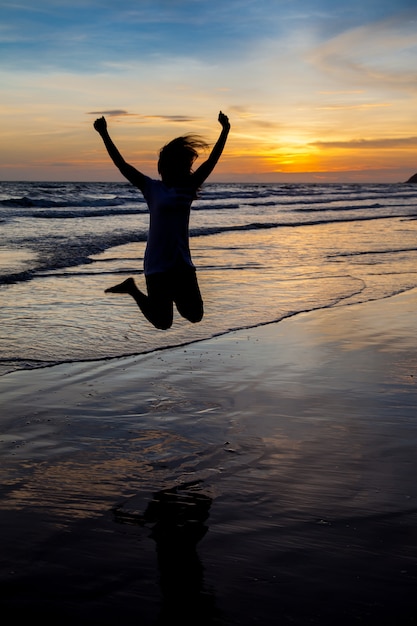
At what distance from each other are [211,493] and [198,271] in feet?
34.9

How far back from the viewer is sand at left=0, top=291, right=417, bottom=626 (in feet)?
10.0

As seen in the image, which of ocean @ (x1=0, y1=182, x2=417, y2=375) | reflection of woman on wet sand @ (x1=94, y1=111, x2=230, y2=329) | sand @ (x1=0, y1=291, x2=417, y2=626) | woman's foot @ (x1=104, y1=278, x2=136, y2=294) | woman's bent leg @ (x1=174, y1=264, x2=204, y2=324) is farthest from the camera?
ocean @ (x1=0, y1=182, x2=417, y2=375)

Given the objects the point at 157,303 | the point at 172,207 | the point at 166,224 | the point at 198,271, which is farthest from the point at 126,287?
the point at 198,271

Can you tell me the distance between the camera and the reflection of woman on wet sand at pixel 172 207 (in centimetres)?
524

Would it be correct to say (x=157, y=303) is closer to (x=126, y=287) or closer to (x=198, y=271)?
(x=126, y=287)

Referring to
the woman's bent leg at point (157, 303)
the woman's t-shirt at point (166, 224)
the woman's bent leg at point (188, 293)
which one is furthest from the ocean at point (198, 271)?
the woman's t-shirt at point (166, 224)

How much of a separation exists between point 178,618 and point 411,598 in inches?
38.9

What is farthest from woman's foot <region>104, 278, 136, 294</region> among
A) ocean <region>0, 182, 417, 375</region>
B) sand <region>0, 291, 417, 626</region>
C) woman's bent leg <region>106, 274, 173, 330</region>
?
ocean <region>0, 182, 417, 375</region>

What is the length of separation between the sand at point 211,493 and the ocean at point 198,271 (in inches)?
51.2

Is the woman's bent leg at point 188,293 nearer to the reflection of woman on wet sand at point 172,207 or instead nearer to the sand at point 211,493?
the reflection of woman on wet sand at point 172,207

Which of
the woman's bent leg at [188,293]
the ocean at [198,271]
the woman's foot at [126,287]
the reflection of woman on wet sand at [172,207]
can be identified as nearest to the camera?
the reflection of woman on wet sand at [172,207]

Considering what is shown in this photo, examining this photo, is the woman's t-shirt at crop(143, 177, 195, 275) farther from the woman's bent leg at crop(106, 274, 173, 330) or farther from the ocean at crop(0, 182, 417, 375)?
the ocean at crop(0, 182, 417, 375)

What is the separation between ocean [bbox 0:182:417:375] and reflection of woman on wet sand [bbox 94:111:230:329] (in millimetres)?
2082

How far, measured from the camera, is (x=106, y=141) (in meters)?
5.12
